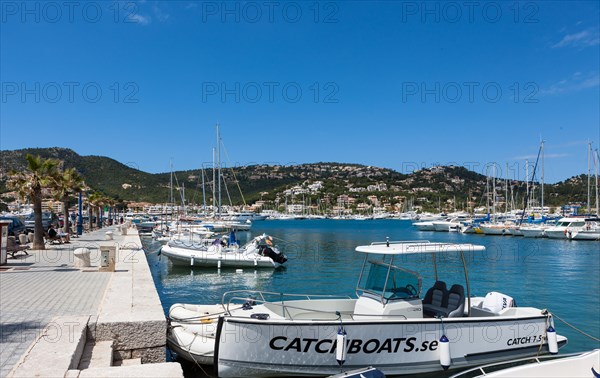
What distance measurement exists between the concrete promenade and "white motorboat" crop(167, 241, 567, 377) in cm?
130

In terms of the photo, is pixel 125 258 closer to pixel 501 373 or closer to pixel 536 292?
pixel 501 373

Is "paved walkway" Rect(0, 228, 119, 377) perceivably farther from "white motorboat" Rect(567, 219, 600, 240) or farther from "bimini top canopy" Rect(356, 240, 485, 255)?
"white motorboat" Rect(567, 219, 600, 240)

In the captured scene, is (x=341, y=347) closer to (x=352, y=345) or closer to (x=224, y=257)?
(x=352, y=345)

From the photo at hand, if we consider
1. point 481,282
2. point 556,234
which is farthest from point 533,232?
point 481,282

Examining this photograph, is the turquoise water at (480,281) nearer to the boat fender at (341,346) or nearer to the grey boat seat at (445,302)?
the grey boat seat at (445,302)

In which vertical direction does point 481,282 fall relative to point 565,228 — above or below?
below

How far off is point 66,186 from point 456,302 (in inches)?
1316

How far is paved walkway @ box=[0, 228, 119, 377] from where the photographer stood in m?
7.70

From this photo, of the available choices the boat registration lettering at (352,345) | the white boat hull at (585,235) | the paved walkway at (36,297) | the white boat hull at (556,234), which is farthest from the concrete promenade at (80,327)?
the white boat hull at (556,234)

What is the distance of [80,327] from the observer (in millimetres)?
7285

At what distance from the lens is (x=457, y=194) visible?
165875 millimetres

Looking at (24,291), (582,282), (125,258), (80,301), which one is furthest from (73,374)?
(582,282)

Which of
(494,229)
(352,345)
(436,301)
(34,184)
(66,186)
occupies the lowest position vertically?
(494,229)

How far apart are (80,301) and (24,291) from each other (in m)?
2.57
